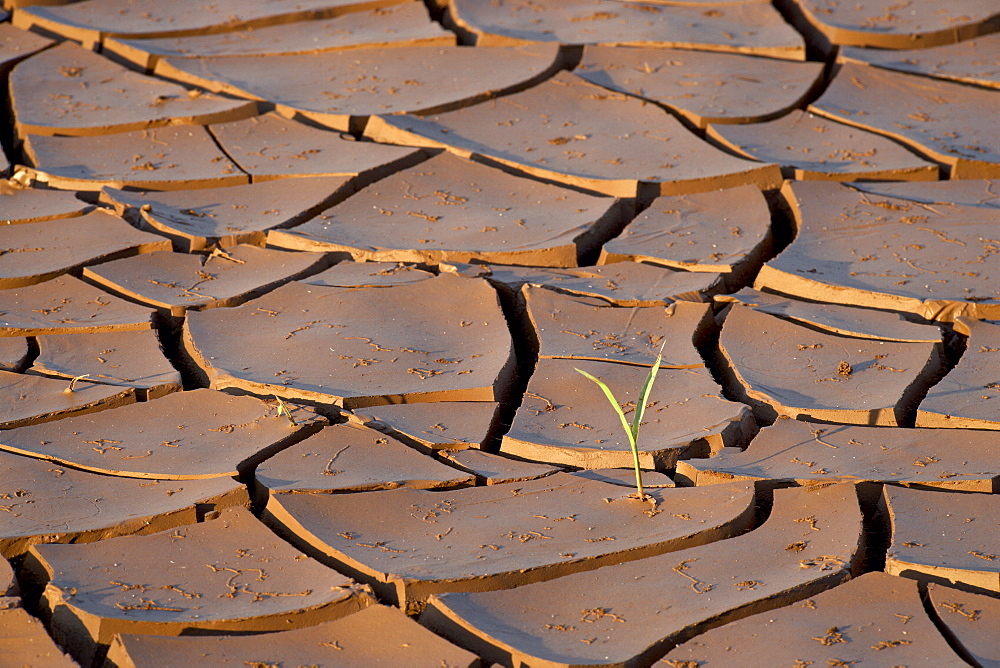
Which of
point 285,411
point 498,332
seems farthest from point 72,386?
point 498,332

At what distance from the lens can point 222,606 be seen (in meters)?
1.54

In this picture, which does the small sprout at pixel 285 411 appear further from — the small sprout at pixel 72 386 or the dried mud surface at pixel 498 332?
the small sprout at pixel 72 386

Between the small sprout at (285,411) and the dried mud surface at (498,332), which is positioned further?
the small sprout at (285,411)

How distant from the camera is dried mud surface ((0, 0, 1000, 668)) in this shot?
1553 millimetres

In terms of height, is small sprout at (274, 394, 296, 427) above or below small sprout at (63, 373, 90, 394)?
above

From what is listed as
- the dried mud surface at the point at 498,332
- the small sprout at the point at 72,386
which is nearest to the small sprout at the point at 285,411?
the dried mud surface at the point at 498,332

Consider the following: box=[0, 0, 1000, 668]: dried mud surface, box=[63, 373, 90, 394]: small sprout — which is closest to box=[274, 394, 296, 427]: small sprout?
box=[0, 0, 1000, 668]: dried mud surface

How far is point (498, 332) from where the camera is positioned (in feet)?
7.33

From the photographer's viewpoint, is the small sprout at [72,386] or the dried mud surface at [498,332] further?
the small sprout at [72,386]

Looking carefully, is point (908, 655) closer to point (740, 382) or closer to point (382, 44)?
point (740, 382)

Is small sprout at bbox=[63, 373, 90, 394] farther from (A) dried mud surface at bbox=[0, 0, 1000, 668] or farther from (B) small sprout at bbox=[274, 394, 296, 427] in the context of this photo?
(B) small sprout at bbox=[274, 394, 296, 427]

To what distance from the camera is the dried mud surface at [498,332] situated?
61.1 inches

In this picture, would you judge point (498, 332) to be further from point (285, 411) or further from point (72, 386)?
point (72, 386)

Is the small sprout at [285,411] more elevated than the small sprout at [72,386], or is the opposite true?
the small sprout at [285,411]
